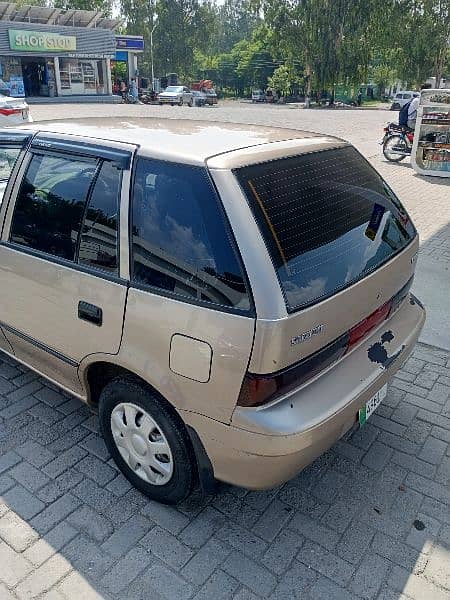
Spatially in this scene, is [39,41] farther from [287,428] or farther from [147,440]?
[287,428]

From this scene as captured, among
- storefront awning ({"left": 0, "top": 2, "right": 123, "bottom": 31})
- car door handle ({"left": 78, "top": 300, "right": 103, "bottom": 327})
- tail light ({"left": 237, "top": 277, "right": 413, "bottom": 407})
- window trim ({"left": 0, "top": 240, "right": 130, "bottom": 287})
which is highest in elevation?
storefront awning ({"left": 0, "top": 2, "right": 123, "bottom": 31})

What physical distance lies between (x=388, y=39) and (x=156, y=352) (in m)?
45.4

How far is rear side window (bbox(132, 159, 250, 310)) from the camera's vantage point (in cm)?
202

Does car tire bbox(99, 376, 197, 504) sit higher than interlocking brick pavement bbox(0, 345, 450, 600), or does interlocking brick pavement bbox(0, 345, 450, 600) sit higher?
car tire bbox(99, 376, 197, 504)

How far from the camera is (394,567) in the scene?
224cm

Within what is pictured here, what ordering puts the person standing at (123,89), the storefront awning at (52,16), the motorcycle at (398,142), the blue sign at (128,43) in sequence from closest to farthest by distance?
the motorcycle at (398,142)
the storefront awning at (52,16)
the person standing at (123,89)
the blue sign at (128,43)

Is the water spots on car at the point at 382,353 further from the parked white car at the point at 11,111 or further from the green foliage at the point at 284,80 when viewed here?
the green foliage at the point at 284,80

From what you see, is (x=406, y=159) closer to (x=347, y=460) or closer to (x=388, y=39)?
(x=347, y=460)

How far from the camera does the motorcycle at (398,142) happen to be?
1226 cm

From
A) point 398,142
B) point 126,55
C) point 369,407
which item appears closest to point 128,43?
point 126,55

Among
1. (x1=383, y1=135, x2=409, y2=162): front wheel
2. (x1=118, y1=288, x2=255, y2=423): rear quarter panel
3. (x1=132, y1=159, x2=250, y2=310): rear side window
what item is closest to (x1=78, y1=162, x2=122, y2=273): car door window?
(x1=132, y1=159, x2=250, y2=310): rear side window

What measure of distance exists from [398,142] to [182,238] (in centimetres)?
1206

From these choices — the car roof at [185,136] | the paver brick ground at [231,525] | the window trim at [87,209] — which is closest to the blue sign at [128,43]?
the car roof at [185,136]

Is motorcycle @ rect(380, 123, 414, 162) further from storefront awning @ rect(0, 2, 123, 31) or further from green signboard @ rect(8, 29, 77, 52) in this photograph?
storefront awning @ rect(0, 2, 123, 31)
